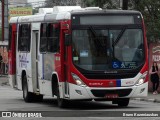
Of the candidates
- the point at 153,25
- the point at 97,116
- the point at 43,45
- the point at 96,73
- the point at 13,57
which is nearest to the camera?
the point at 97,116

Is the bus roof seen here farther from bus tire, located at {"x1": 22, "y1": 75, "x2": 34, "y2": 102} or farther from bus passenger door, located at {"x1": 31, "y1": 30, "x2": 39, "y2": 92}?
bus tire, located at {"x1": 22, "y1": 75, "x2": 34, "y2": 102}

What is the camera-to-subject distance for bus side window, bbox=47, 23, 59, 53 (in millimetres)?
20753

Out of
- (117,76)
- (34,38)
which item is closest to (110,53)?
(117,76)

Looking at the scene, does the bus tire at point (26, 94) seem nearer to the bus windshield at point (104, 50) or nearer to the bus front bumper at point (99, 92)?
the bus front bumper at point (99, 92)

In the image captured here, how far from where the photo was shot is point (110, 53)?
19734 millimetres

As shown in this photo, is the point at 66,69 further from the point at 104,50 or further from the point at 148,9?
the point at 148,9

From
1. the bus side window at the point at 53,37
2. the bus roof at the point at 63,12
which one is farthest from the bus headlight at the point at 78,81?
the bus roof at the point at 63,12

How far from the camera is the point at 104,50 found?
64.7 feet

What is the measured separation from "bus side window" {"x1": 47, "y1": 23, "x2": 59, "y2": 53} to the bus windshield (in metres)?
1.17

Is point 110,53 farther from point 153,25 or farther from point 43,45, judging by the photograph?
point 153,25

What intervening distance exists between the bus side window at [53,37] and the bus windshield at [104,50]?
1174 millimetres

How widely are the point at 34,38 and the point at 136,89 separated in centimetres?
503

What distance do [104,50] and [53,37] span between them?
209cm

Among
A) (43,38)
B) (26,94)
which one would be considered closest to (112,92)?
(43,38)
